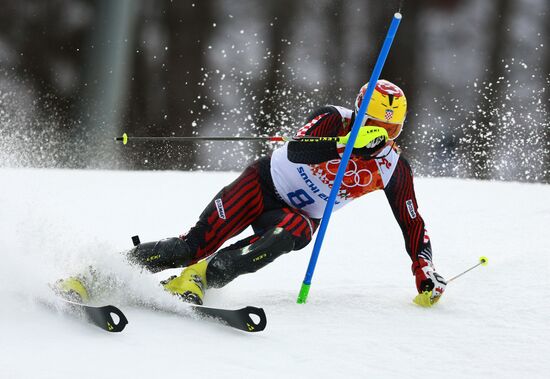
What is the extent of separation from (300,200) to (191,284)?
2.15ft

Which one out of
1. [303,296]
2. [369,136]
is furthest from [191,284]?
[369,136]

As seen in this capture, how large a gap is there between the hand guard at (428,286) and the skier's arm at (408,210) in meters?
0.07

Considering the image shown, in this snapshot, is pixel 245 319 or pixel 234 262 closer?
pixel 245 319

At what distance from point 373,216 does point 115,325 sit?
4079 millimetres

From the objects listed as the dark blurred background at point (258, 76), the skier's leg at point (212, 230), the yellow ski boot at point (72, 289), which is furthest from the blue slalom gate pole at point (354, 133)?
the dark blurred background at point (258, 76)

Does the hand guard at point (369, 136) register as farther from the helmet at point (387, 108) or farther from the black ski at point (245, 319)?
the black ski at point (245, 319)

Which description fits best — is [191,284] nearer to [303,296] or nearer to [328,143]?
[303,296]

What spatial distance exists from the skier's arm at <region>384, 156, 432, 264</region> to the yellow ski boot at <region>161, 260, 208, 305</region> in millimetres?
871

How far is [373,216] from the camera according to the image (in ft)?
20.2

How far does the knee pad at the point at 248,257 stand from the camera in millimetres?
2855

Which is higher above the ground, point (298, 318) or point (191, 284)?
point (191, 284)

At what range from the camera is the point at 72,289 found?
8.64 ft

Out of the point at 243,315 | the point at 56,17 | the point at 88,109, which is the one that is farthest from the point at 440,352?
the point at 56,17

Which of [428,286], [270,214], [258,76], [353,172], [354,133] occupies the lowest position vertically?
[258,76]
